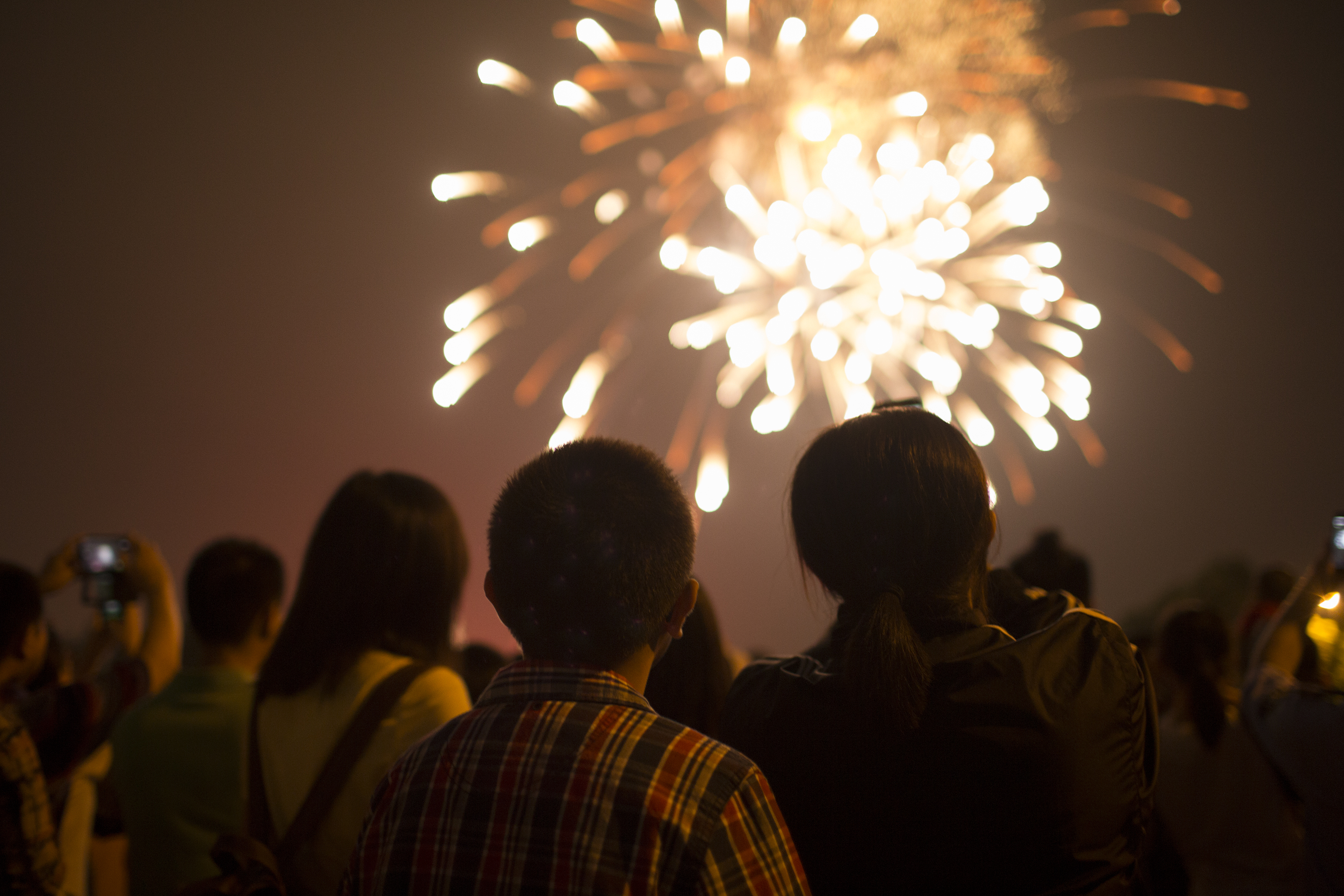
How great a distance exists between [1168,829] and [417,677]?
93.2 inches

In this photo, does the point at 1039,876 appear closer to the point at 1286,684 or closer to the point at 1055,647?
the point at 1055,647

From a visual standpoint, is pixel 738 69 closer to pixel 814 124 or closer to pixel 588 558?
pixel 814 124

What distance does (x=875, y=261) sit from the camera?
8344 mm

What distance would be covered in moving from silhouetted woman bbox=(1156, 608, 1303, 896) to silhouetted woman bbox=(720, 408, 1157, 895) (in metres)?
1.88

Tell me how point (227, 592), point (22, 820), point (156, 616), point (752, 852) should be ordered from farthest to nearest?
point (156, 616) < point (227, 592) < point (22, 820) < point (752, 852)

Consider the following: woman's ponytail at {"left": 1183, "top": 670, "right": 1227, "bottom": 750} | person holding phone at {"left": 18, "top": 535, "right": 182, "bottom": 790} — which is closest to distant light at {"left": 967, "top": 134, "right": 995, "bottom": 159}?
woman's ponytail at {"left": 1183, "top": 670, "right": 1227, "bottom": 750}

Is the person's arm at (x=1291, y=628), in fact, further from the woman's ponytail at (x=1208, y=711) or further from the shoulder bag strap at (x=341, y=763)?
the shoulder bag strap at (x=341, y=763)

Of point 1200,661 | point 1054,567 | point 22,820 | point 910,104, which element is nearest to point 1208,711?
point 1200,661

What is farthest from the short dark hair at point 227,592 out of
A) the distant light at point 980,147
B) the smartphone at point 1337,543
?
the distant light at point 980,147

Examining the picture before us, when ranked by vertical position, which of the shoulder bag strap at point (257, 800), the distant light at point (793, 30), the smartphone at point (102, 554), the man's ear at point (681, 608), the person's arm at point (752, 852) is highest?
the distant light at point (793, 30)

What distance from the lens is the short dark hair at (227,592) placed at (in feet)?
7.97

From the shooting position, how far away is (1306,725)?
78.9 inches

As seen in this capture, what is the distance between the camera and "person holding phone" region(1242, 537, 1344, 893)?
1971mm

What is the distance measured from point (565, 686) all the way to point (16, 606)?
2.19m
